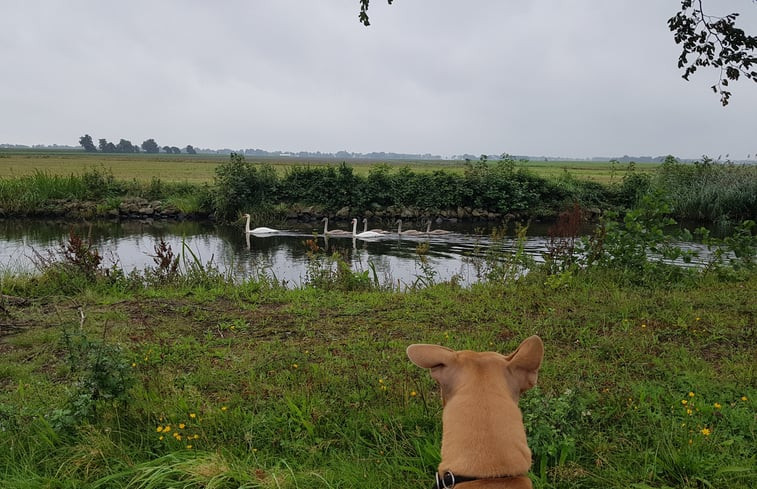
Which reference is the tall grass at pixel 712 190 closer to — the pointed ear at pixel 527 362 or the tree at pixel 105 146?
the pointed ear at pixel 527 362

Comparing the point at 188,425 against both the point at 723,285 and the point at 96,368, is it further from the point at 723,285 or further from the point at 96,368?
the point at 723,285

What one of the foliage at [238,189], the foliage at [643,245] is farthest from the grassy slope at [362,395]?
the foliage at [238,189]

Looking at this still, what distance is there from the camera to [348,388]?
3.91 metres

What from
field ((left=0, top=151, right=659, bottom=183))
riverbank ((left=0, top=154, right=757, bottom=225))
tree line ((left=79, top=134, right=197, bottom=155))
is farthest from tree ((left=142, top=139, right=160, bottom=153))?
riverbank ((left=0, top=154, right=757, bottom=225))

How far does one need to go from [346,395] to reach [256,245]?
48.7ft

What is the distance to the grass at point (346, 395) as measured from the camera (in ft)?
9.67

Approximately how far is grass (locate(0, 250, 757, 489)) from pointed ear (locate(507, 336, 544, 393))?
3.49ft

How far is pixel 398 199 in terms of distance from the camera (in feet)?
85.4

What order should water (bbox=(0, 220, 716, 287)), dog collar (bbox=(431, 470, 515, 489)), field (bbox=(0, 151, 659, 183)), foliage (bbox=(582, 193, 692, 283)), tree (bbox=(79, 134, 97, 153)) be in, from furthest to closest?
tree (bbox=(79, 134, 97, 153)) < field (bbox=(0, 151, 659, 183)) < water (bbox=(0, 220, 716, 287)) < foliage (bbox=(582, 193, 692, 283)) < dog collar (bbox=(431, 470, 515, 489))

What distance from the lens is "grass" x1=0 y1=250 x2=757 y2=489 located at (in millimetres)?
2947

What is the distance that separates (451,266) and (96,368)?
1096 centimetres

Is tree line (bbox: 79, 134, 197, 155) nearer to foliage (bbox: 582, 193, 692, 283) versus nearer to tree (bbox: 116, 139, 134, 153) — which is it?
tree (bbox: 116, 139, 134, 153)

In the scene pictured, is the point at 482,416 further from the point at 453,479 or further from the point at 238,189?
the point at 238,189

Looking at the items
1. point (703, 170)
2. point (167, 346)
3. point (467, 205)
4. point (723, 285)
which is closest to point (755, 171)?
point (703, 170)
